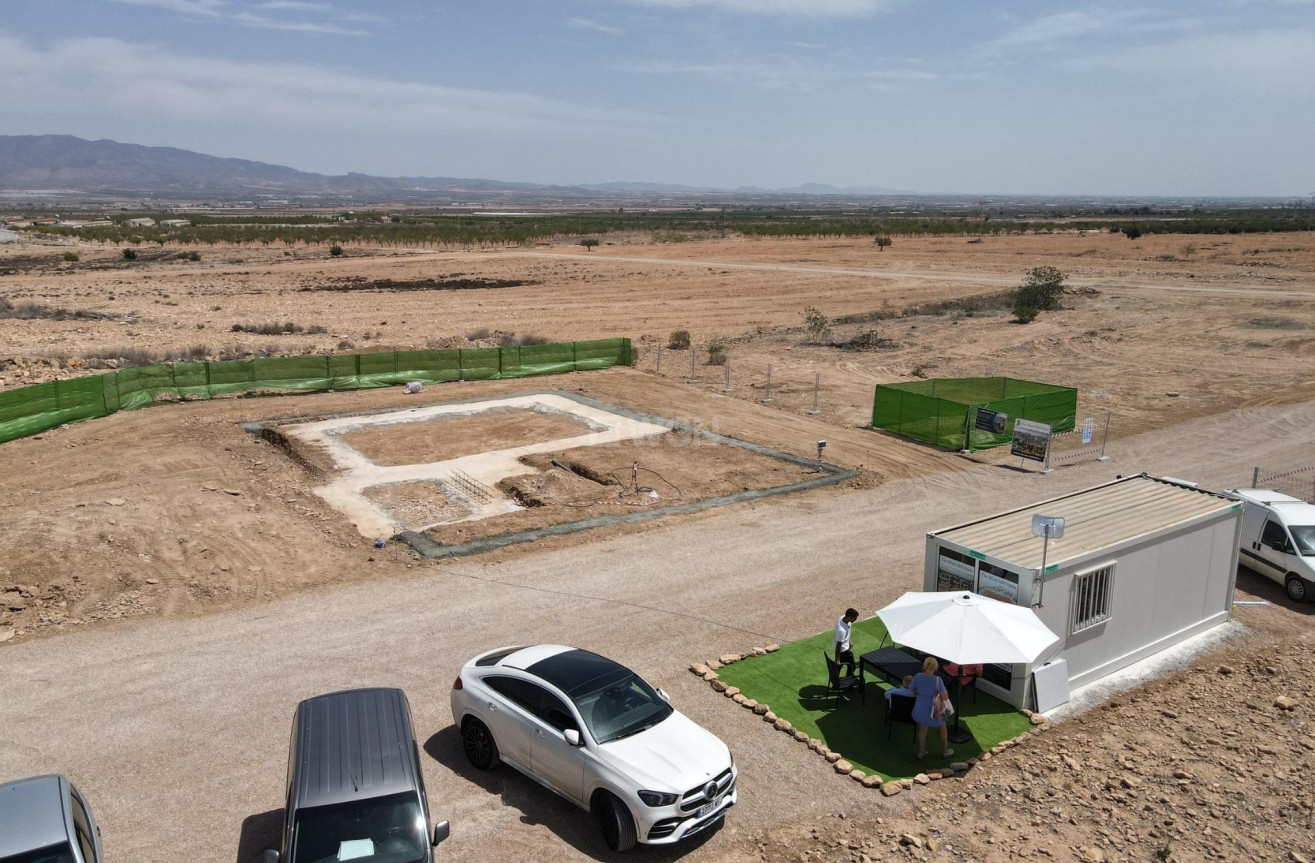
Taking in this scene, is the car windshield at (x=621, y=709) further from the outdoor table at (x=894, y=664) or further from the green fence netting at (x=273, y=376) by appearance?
the green fence netting at (x=273, y=376)

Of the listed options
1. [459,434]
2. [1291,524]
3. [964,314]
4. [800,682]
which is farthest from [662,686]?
[964,314]

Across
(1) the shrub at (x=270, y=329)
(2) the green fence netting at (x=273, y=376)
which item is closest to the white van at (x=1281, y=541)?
(2) the green fence netting at (x=273, y=376)

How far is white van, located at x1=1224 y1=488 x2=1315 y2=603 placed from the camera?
1683cm

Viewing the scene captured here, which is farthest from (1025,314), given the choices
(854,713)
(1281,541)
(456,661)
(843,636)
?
(456,661)

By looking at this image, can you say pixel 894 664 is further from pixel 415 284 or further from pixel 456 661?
pixel 415 284

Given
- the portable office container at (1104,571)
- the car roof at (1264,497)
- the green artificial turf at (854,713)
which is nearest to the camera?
the green artificial turf at (854,713)

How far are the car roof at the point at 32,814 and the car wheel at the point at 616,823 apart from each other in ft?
15.6

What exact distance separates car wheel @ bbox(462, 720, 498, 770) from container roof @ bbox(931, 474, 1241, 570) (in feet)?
22.9

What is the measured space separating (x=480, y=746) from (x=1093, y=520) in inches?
379

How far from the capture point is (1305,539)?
675 inches

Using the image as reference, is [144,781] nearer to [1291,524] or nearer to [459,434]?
[459,434]

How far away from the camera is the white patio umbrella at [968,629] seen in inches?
440

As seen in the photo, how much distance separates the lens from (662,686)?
1312cm

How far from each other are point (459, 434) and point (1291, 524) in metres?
20.0
